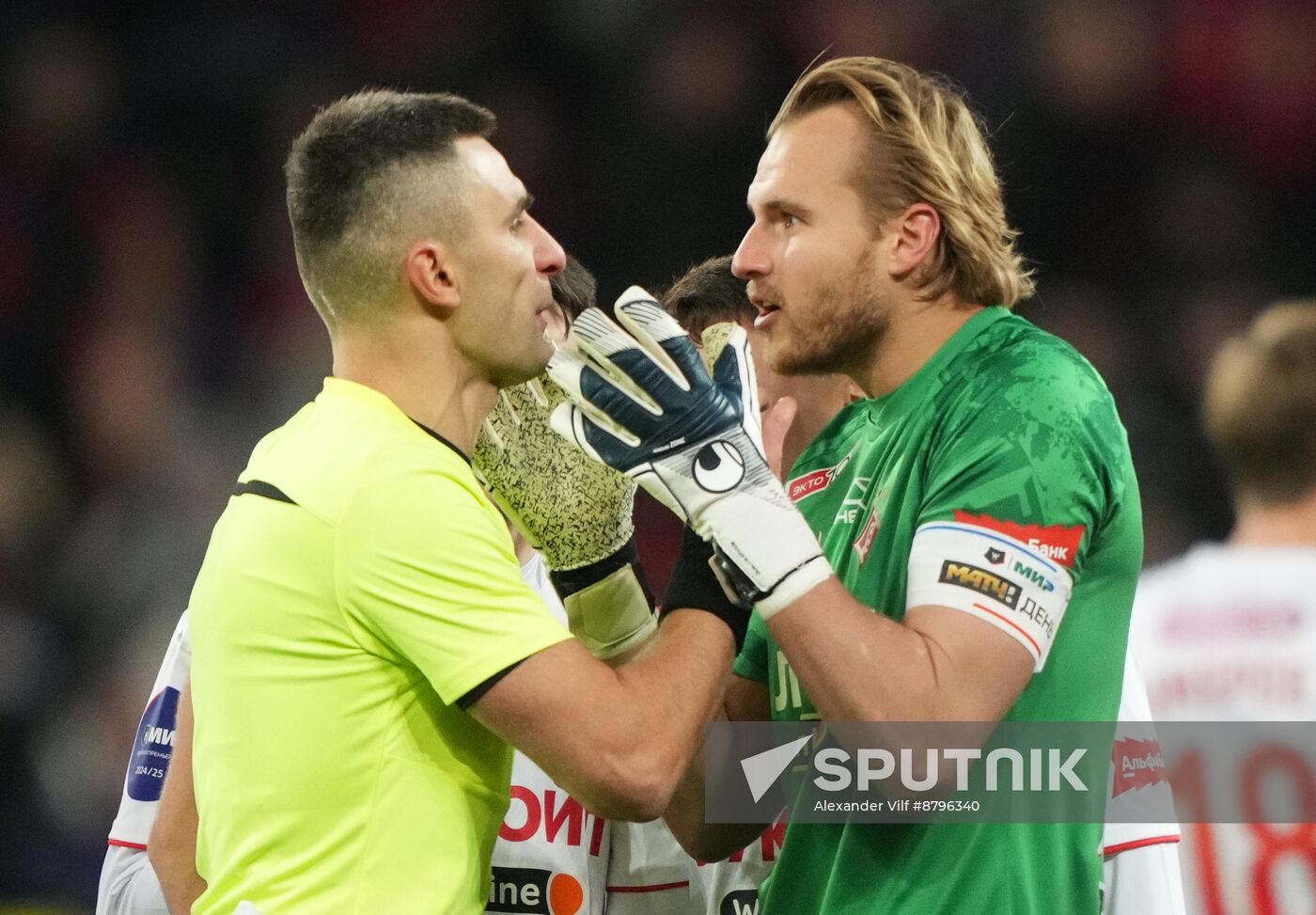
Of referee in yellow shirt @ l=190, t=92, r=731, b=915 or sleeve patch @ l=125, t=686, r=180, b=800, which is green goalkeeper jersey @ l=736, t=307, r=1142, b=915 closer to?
referee in yellow shirt @ l=190, t=92, r=731, b=915

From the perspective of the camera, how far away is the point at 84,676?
5051 millimetres

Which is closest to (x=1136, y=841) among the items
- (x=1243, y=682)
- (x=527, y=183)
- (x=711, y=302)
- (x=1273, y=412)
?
(x=1243, y=682)

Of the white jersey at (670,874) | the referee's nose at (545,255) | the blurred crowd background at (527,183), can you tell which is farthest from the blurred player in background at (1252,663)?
Answer: the blurred crowd background at (527,183)

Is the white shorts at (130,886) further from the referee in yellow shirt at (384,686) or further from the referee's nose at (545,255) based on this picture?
the referee's nose at (545,255)

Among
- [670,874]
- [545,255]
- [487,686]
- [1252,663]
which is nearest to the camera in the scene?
[487,686]

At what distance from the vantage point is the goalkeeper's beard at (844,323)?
2.48 metres

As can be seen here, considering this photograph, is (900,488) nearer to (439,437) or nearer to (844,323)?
(844,323)

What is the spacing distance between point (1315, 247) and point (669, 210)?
2.52 m

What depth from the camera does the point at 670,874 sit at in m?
3.09

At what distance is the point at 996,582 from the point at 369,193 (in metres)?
1.09

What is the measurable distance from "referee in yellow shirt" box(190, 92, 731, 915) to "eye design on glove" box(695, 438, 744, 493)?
0.72ft

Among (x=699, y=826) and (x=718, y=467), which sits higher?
(x=718, y=467)

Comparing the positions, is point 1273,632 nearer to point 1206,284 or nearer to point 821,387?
point 821,387

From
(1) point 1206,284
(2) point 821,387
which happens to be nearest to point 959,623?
(2) point 821,387
